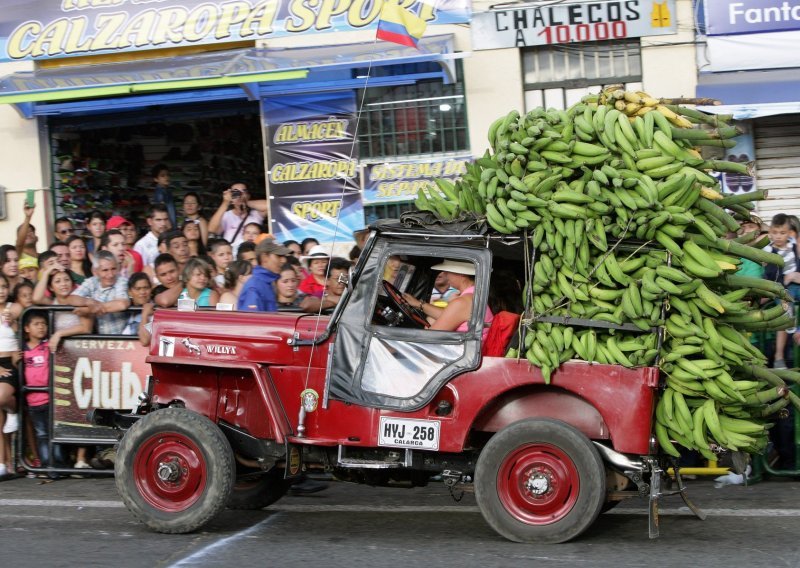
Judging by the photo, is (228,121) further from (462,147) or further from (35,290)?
(35,290)

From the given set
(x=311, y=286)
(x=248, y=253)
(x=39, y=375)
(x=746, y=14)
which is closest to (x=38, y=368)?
(x=39, y=375)

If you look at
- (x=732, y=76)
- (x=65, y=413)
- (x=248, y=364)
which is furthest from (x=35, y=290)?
(x=732, y=76)

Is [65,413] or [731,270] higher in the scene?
[731,270]

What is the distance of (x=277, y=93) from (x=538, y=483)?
819cm

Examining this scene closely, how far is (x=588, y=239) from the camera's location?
6.57 meters

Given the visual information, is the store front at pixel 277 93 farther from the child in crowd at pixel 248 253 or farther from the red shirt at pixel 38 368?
the red shirt at pixel 38 368

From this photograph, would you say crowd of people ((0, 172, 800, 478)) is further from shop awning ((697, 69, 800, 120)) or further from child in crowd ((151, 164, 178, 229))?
child in crowd ((151, 164, 178, 229))

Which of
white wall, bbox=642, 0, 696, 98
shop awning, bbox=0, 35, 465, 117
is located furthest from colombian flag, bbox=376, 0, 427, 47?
white wall, bbox=642, 0, 696, 98

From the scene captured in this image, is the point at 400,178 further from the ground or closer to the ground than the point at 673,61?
closer to the ground

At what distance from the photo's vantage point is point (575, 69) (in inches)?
529

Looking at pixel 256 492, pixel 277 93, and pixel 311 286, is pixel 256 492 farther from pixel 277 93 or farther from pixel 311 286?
pixel 277 93

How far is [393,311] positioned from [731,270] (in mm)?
2168

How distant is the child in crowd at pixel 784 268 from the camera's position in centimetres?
898

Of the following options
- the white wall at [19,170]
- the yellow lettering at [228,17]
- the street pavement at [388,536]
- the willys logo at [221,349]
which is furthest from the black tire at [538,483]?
Result: the white wall at [19,170]
